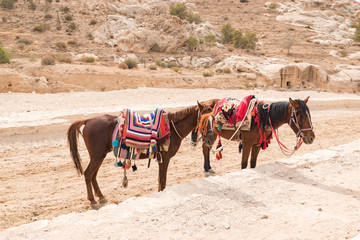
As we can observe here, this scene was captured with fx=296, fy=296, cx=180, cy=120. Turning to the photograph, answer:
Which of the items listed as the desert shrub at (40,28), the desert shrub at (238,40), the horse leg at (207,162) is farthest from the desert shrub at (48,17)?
the horse leg at (207,162)

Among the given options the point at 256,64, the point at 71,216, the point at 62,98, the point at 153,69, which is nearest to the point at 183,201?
the point at 71,216

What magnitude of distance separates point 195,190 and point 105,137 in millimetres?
1745

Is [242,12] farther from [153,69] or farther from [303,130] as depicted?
[303,130]

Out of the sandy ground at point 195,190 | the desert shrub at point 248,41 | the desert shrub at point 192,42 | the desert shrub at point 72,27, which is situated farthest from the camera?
the desert shrub at point 248,41

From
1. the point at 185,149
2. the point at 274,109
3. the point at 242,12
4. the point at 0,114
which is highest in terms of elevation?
the point at 242,12

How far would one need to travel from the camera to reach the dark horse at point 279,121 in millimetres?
5148

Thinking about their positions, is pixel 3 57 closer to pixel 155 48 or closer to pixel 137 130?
pixel 155 48

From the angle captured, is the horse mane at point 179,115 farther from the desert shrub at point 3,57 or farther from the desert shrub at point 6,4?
the desert shrub at point 6,4

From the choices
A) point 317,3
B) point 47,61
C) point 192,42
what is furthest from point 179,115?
point 317,3

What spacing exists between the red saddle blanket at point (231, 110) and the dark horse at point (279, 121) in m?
0.25

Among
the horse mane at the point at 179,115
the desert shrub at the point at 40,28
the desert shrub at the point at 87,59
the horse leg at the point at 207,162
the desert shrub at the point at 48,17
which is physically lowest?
the horse leg at the point at 207,162

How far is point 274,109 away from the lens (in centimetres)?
555

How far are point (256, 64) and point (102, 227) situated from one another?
2628 centimetres

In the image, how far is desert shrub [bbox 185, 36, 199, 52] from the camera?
3278cm
